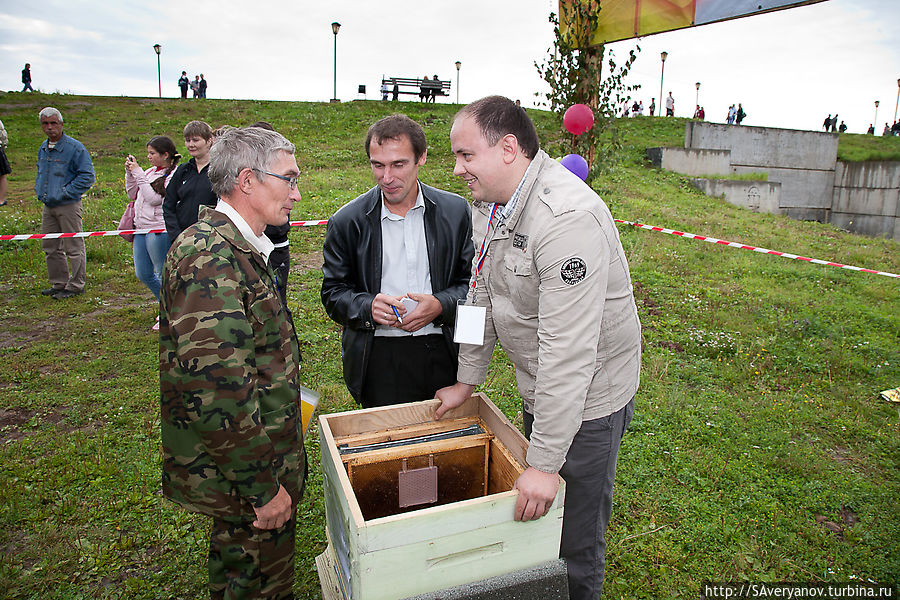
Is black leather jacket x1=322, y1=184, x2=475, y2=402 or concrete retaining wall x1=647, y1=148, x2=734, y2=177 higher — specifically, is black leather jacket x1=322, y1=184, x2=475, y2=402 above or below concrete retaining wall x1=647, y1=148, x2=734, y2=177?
below

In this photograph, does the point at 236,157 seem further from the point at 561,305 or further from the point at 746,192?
the point at 746,192

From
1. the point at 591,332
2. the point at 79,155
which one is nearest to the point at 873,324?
the point at 591,332

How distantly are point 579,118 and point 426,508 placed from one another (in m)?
4.78

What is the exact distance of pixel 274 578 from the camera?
2.21 metres

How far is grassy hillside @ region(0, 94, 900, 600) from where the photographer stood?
3.11 meters

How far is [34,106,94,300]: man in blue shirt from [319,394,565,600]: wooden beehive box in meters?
6.44

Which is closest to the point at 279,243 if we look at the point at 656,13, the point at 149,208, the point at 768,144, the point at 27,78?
the point at 149,208

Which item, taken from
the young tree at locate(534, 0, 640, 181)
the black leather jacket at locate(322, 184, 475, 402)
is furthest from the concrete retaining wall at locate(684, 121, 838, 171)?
the black leather jacket at locate(322, 184, 475, 402)

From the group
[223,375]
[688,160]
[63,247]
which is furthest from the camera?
[688,160]

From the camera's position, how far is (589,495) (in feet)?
7.25

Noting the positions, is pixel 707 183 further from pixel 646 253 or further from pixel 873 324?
pixel 873 324

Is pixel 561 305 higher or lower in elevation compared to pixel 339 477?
higher

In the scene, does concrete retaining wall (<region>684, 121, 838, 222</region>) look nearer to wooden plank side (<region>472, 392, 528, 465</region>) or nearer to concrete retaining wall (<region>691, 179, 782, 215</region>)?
concrete retaining wall (<region>691, 179, 782, 215</region>)

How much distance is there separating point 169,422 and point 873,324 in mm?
8104
